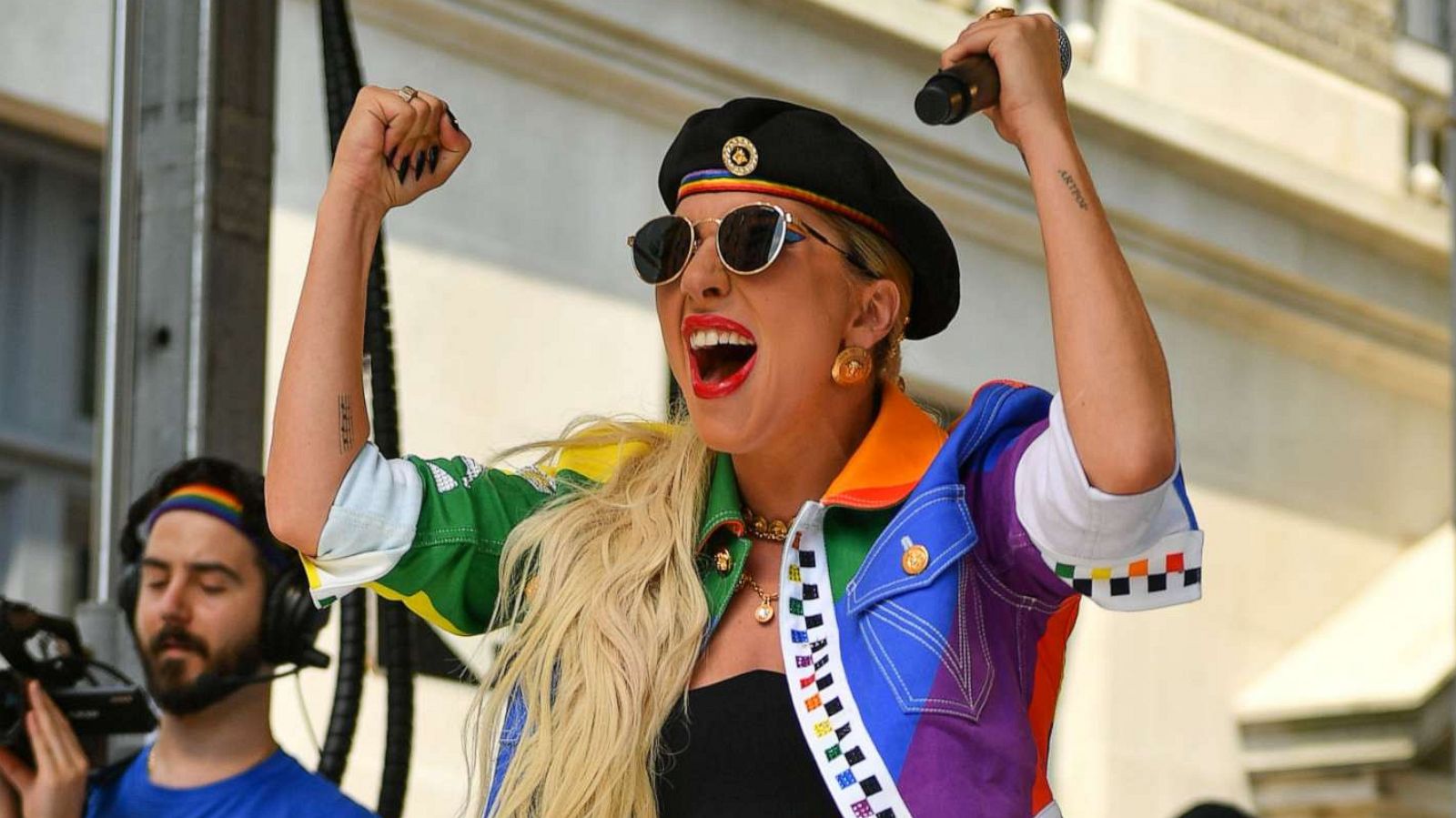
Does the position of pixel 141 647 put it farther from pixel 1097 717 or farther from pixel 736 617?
pixel 1097 717

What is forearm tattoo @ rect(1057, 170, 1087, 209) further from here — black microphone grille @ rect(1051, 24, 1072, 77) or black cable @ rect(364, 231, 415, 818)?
black cable @ rect(364, 231, 415, 818)

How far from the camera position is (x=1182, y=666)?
10156 millimetres

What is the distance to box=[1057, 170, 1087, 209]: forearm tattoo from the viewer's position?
221 centimetres

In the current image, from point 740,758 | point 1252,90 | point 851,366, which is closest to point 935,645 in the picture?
point 740,758

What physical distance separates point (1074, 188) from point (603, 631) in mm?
634

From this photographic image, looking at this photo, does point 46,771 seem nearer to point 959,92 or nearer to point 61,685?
point 61,685

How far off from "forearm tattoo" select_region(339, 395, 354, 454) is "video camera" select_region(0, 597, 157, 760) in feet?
4.33

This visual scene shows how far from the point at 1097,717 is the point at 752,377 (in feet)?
24.9

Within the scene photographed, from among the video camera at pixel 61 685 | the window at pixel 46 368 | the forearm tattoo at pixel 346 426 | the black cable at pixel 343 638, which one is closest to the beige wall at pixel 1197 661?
the window at pixel 46 368

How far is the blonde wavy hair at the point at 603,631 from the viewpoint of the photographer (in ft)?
7.62

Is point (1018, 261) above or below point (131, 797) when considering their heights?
above

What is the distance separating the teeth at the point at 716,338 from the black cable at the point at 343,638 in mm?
1327

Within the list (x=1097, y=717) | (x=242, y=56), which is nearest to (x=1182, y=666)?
(x=1097, y=717)

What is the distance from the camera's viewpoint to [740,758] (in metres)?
2.33
